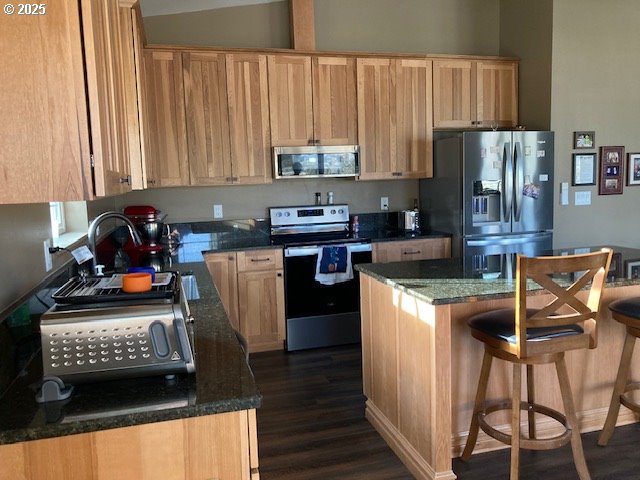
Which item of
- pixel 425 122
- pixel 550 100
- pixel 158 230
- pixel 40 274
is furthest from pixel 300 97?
pixel 40 274

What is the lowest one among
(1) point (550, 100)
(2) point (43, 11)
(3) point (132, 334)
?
(3) point (132, 334)

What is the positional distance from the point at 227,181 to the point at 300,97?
92cm

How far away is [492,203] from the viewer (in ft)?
14.5

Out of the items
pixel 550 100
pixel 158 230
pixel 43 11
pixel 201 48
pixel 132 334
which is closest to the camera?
pixel 43 11

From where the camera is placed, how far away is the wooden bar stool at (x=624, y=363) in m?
2.39

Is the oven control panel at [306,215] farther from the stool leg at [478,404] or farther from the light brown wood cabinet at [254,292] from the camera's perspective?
the stool leg at [478,404]

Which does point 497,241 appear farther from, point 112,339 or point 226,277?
point 112,339

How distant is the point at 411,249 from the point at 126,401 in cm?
347

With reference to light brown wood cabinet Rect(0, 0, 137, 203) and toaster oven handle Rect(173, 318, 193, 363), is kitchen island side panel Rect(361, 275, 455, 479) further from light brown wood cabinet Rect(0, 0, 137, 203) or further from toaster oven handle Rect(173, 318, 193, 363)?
light brown wood cabinet Rect(0, 0, 137, 203)

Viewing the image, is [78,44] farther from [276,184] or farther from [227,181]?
[276,184]

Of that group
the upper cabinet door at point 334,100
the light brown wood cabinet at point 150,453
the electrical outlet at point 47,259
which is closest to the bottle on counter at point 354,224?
the upper cabinet door at point 334,100

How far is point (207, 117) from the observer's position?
14.0ft

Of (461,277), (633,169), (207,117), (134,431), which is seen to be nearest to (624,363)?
(461,277)

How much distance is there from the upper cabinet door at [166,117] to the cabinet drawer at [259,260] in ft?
2.54
